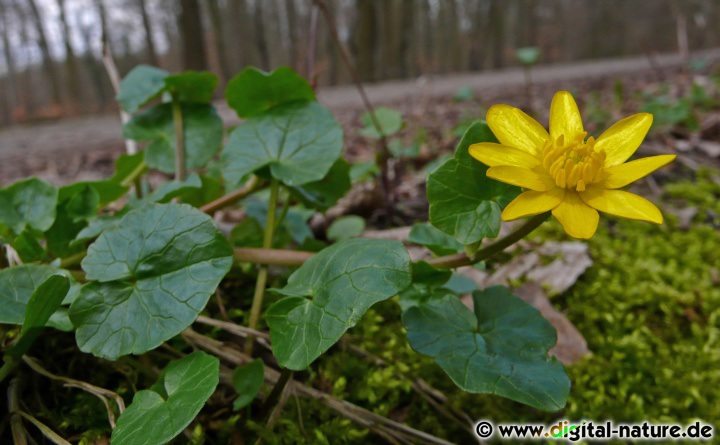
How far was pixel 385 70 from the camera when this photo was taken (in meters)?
10.7

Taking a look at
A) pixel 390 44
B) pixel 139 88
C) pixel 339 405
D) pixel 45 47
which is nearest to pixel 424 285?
pixel 339 405

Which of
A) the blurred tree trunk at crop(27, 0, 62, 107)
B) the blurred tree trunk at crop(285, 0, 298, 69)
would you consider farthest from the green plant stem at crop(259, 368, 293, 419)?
the blurred tree trunk at crop(27, 0, 62, 107)

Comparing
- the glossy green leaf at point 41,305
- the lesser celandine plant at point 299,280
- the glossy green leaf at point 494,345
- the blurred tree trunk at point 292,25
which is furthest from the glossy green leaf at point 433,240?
the blurred tree trunk at point 292,25

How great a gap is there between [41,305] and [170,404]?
0.93ft

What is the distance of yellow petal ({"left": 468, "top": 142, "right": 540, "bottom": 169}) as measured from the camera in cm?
81

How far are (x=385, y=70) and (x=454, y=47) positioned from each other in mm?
13035

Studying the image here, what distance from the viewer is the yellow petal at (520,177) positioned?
0.76 m

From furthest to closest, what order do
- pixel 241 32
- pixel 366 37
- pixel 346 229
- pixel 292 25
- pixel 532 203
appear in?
pixel 292 25
pixel 241 32
pixel 366 37
pixel 346 229
pixel 532 203

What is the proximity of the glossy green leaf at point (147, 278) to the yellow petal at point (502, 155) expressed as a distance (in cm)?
48

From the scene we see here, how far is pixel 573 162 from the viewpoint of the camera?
2.60ft

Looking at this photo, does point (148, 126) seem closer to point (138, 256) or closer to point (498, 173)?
point (138, 256)

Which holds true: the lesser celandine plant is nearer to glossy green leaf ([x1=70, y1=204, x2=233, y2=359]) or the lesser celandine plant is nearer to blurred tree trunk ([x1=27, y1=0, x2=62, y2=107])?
glossy green leaf ([x1=70, y1=204, x2=233, y2=359])

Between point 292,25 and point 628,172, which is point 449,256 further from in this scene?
point 292,25

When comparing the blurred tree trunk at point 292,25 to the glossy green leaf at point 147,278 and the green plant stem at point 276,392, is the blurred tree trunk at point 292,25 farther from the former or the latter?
the green plant stem at point 276,392
